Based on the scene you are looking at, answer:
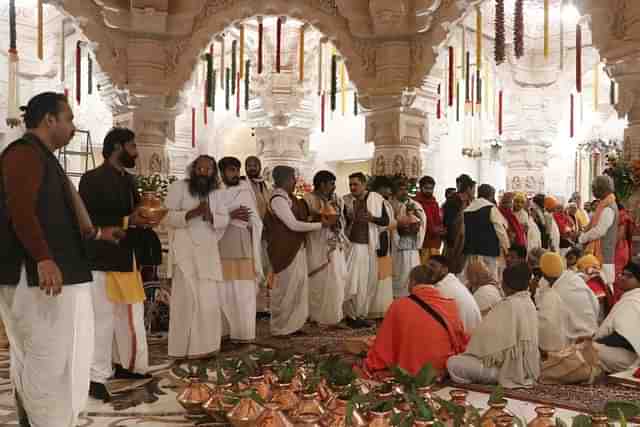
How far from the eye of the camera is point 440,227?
770cm

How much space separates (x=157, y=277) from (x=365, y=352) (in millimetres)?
2496

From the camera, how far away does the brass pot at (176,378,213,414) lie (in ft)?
11.5

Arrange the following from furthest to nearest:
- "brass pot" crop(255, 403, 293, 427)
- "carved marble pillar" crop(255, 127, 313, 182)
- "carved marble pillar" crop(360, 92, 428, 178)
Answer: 1. "carved marble pillar" crop(255, 127, 313, 182)
2. "carved marble pillar" crop(360, 92, 428, 178)
3. "brass pot" crop(255, 403, 293, 427)

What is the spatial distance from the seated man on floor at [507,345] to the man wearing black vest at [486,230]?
2.49 metres

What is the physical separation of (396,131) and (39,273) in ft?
19.5

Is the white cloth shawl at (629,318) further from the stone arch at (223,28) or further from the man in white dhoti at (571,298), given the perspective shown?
the stone arch at (223,28)

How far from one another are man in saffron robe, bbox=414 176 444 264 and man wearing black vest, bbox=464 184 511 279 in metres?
0.54

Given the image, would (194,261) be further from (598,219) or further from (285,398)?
Result: (598,219)

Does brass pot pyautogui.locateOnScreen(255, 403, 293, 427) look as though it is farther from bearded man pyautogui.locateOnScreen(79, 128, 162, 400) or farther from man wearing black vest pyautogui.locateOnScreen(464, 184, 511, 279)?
man wearing black vest pyautogui.locateOnScreen(464, 184, 511, 279)

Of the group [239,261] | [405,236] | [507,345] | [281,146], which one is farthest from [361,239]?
[281,146]

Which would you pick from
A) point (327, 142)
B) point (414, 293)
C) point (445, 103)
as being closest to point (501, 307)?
point (414, 293)

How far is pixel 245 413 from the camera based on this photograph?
307cm

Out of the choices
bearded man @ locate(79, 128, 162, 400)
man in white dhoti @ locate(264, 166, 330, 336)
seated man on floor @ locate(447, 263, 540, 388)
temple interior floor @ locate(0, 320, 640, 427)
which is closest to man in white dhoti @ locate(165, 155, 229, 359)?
temple interior floor @ locate(0, 320, 640, 427)

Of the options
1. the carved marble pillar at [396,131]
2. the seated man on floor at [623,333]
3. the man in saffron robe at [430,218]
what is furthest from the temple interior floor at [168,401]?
the carved marble pillar at [396,131]
